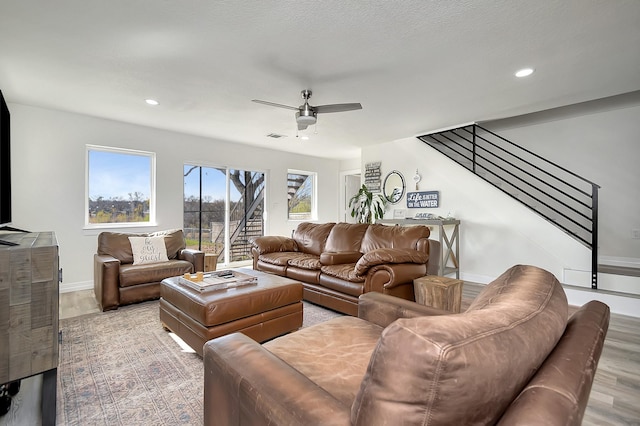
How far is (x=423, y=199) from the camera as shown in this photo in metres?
5.27

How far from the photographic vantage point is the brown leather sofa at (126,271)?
10.4 ft

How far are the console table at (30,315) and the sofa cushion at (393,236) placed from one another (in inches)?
115

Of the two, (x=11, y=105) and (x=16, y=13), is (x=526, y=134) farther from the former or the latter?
(x=11, y=105)

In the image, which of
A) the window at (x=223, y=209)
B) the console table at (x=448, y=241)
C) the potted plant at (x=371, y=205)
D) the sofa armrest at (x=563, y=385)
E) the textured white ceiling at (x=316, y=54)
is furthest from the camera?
the potted plant at (x=371, y=205)

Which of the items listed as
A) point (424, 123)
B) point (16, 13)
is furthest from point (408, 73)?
point (16, 13)

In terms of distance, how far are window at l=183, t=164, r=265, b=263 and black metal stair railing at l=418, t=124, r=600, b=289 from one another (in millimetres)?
3510

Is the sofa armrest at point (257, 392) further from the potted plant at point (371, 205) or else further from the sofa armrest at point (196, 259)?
the potted plant at point (371, 205)

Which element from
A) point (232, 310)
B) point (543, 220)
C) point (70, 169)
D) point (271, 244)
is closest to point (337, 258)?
point (271, 244)

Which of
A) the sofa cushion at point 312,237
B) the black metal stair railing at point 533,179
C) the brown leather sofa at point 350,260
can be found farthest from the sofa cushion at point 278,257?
the black metal stair railing at point 533,179

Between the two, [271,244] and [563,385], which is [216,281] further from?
[563,385]

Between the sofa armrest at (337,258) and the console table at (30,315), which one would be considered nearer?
the console table at (30,315)

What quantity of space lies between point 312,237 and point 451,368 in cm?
386

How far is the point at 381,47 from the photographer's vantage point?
7.99 feet

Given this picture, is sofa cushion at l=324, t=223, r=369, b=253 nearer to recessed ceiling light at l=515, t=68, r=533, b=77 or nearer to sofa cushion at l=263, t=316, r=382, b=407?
sofa cushion at l=263, t=316, r=382, b=407
